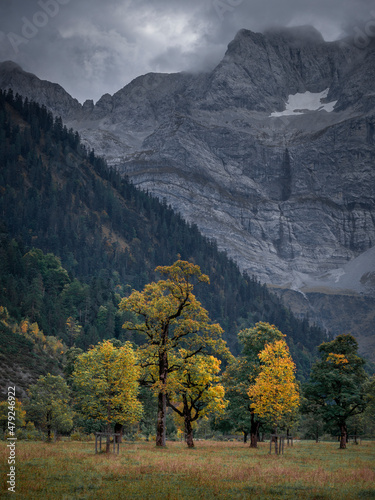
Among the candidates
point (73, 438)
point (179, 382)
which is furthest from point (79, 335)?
point (179, 382)

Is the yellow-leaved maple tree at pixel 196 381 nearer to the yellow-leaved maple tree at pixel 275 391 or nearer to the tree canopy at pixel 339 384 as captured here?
the yellow-leaved maple tree at pixel 275 391

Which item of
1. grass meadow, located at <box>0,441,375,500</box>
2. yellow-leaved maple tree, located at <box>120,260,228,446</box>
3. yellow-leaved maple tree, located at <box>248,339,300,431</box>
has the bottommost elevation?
grass meadow, located at <box>0,441,375,500</box>

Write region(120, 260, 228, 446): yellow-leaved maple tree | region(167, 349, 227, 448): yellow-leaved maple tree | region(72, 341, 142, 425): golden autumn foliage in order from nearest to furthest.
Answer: region(72, 341, 142, 425): golden autumn foliage, region(120, 260, 228, 446): yellow-leaved maple tree, region(167, 349, 227, 448): yellow-leaved maple tree

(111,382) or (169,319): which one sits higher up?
(169,319)

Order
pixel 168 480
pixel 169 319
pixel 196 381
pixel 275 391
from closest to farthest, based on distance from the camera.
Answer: pixel 168 480
pixel 169 319
pixel 196 381
pixel 275 391

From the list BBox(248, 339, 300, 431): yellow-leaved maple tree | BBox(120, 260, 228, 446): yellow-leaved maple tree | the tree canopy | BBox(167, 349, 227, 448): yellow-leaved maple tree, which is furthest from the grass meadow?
the tree canopy

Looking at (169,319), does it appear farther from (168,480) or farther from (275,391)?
(168,480)

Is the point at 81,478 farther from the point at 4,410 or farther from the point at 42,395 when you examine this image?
the point at 4,410

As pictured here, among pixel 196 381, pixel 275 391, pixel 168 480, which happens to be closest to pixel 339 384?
pixel 275 391

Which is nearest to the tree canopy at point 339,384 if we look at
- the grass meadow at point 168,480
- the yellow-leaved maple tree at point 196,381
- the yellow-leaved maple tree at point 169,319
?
the yellow-leaved maple tree at point 196,381

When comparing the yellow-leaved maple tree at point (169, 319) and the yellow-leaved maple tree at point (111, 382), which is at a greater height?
the yellow-leaved maple tree at point (169, 319)

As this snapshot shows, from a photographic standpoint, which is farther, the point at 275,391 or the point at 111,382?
the point at 275,391

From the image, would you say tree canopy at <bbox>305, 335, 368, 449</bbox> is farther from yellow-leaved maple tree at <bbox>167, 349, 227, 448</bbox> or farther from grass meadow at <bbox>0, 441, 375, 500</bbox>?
grass meadow at <bbox>0, 441, 375, 500</bbox>

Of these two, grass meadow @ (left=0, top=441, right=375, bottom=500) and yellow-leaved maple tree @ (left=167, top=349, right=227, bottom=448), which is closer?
grass meadow @ (left=0, top=441, right=375, bottom=500)
